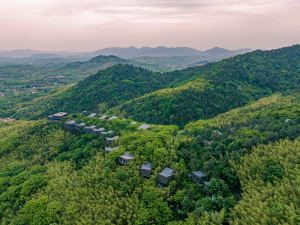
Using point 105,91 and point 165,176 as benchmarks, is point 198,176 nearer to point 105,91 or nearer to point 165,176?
point 165,176

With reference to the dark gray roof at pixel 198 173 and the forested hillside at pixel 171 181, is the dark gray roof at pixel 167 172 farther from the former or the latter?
the dark gray roof at pixel 198 173

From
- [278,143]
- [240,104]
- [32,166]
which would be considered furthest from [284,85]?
[32,166]

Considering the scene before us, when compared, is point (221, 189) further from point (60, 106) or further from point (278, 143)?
point (60, 106)

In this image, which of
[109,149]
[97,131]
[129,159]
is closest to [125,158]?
[129,159]

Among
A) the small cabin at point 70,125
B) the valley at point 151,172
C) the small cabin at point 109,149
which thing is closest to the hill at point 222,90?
the valley at point 151,172

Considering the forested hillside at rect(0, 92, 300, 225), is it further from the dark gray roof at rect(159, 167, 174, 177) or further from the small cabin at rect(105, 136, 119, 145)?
the small cabin at rect(105, 136, 119, 145)

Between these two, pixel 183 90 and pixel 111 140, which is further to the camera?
pixel 183 90
